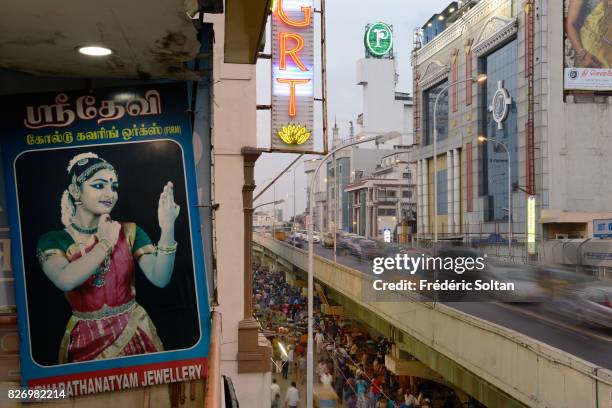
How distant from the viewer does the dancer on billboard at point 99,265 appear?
251 inches

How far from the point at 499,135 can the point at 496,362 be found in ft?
149

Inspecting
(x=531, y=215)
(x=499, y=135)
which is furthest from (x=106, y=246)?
(x=499, y=135)

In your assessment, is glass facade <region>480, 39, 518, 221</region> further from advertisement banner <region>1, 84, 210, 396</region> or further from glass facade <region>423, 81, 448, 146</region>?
advertisement banner <region>1, 84, 210, 396</region>

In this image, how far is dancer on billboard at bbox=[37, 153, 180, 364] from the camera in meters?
6.39

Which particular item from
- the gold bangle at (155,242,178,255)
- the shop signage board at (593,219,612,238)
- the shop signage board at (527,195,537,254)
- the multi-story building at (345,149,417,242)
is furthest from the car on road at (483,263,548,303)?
Result: the multi-story building at (345,149,417,242)

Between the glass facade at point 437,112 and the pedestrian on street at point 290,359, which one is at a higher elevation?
the glass facade at point 437,112

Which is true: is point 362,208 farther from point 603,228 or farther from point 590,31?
point 603,228

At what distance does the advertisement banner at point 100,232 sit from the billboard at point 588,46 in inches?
1857

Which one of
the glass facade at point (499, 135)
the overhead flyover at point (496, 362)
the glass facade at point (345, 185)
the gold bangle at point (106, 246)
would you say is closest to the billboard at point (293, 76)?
the overhead flyover at point (496, 362)

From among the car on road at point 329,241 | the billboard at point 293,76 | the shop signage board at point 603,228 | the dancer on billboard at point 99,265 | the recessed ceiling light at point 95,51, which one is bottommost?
the car on road at point 329,241

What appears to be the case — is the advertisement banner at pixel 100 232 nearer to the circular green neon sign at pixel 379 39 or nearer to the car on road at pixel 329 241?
the car on road at pixel 329 241

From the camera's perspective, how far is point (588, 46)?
48.6 metres

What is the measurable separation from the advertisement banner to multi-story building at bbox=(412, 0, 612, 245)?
34076mm

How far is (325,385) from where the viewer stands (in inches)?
874
